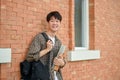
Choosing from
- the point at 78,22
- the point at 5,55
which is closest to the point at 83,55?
the point at 78,22

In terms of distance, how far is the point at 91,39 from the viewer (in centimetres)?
600

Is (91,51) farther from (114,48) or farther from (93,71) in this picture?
(114,48)

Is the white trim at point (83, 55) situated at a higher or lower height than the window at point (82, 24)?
lower

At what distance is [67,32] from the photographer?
16.2 feet

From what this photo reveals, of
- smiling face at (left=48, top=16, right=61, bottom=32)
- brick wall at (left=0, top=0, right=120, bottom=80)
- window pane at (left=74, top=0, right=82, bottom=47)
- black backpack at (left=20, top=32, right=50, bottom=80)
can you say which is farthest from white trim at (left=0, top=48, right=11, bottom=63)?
window pane at (left=74, top=0, right=82, bottom=47)

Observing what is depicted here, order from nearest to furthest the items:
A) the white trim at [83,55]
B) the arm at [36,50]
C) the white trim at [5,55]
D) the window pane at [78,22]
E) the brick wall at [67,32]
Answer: the white trim at [5,55] → the brick wall at [67,32] → the arm at [36,50] → the white trim at [83,55] → the window pane at [78,22]

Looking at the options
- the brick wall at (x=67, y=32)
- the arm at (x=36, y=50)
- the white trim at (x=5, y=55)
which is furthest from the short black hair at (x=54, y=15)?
the white trim at (x=5, y=55)

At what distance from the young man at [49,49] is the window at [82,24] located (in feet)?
5.87

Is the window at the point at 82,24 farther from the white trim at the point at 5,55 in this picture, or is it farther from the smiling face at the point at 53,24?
the white trim at the point at 5,55

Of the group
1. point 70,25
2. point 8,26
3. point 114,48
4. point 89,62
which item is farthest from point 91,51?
point 8,26

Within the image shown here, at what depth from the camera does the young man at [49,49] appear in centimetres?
372

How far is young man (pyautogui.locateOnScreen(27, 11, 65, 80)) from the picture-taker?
3.72m

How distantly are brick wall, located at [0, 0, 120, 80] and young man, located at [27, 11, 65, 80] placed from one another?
15 centimetres

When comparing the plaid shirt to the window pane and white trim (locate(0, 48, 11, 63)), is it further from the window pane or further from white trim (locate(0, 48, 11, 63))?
the window pane
